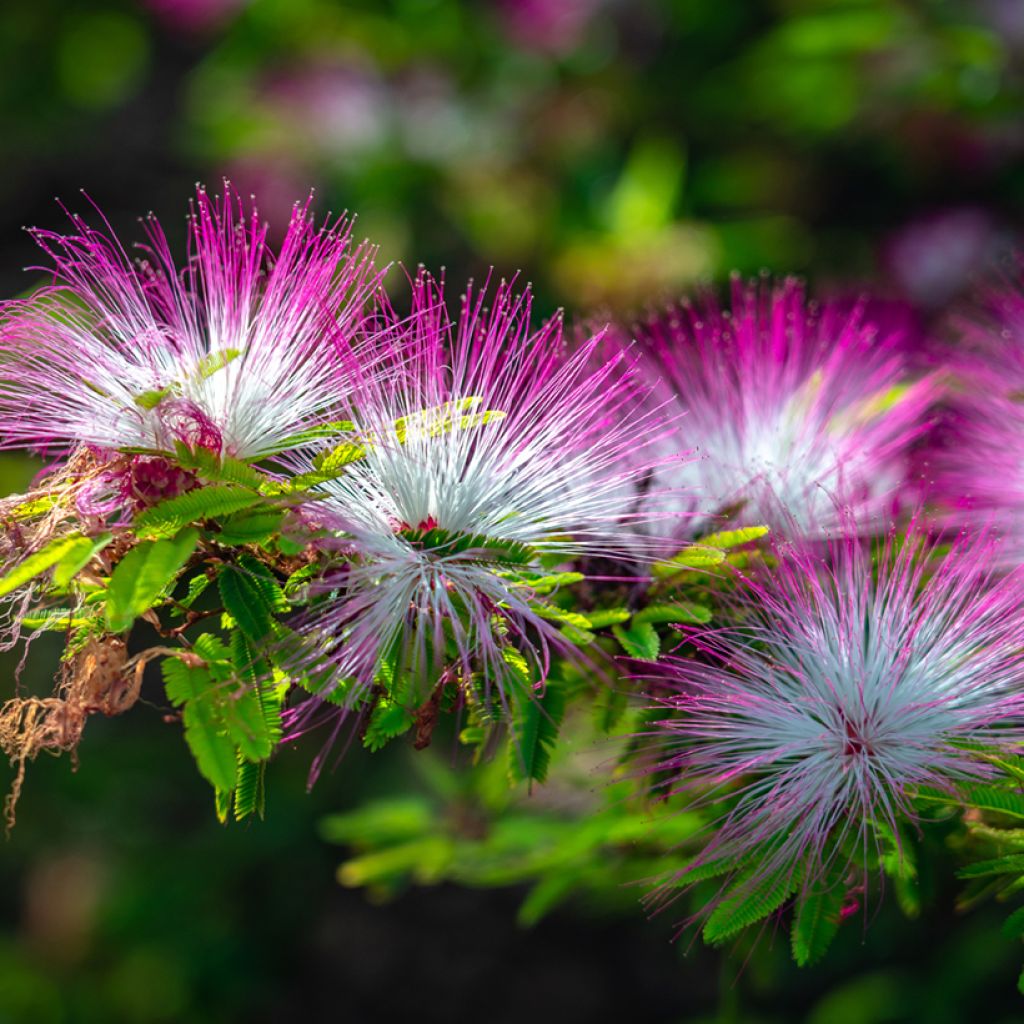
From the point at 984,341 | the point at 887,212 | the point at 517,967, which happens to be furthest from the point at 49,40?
the point at 984,341

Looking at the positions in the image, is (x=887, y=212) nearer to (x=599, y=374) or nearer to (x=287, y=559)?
(x=599, y=374)

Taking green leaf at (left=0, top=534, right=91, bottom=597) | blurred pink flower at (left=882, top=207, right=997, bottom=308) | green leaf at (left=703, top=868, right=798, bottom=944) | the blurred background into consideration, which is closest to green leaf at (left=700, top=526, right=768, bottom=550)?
A: green leaf at (left=703, top=868, right=798, bottom=944)

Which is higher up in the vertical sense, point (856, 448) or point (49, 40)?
point (49, 40)

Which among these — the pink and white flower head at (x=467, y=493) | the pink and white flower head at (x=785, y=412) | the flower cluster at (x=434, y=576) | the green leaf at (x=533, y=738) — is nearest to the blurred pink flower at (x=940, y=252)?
the pink and white flower head at (x=785, y=412)

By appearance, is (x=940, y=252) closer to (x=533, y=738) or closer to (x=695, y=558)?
(x=695, y=558)

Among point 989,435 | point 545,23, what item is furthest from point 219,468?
point 545,23

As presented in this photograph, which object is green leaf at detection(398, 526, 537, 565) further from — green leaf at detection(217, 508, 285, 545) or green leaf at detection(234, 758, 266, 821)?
green leaf at detection(234, 758, 266, 821)
